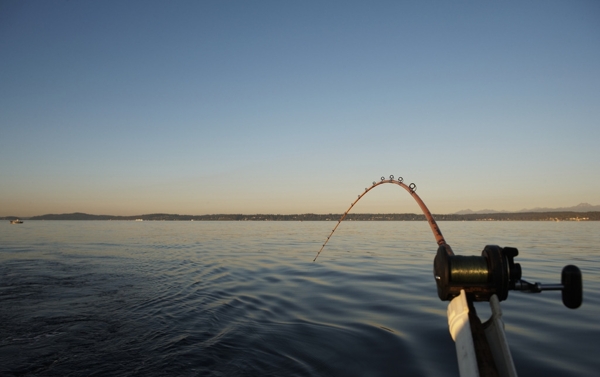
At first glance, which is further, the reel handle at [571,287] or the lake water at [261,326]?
the lake water at [261,326]

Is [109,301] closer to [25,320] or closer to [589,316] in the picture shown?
[25,320]

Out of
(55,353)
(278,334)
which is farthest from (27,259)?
(278,334)

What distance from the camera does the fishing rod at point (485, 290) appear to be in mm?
3090

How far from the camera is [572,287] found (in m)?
3.13

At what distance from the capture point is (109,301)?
9453mm

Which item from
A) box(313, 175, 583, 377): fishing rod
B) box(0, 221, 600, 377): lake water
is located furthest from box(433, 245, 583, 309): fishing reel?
box(0, 221, 600, 377): lake water

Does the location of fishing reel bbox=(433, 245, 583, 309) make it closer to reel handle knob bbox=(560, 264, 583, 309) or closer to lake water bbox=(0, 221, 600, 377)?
reel handle knob bbox=(560, 264, 583, 309)

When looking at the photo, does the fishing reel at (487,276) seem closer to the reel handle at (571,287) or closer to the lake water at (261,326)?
the reel handle at (571,287)

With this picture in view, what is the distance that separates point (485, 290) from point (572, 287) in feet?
2.14

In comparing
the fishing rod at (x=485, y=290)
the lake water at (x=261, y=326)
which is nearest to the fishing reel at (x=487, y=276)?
the fishing rod at (x=485, y=290)

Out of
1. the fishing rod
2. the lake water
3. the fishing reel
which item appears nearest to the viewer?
the fishing rod

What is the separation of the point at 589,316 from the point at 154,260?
17.3 m

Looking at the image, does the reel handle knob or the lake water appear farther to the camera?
the lake water

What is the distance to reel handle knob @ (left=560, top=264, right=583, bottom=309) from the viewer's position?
123 inches
